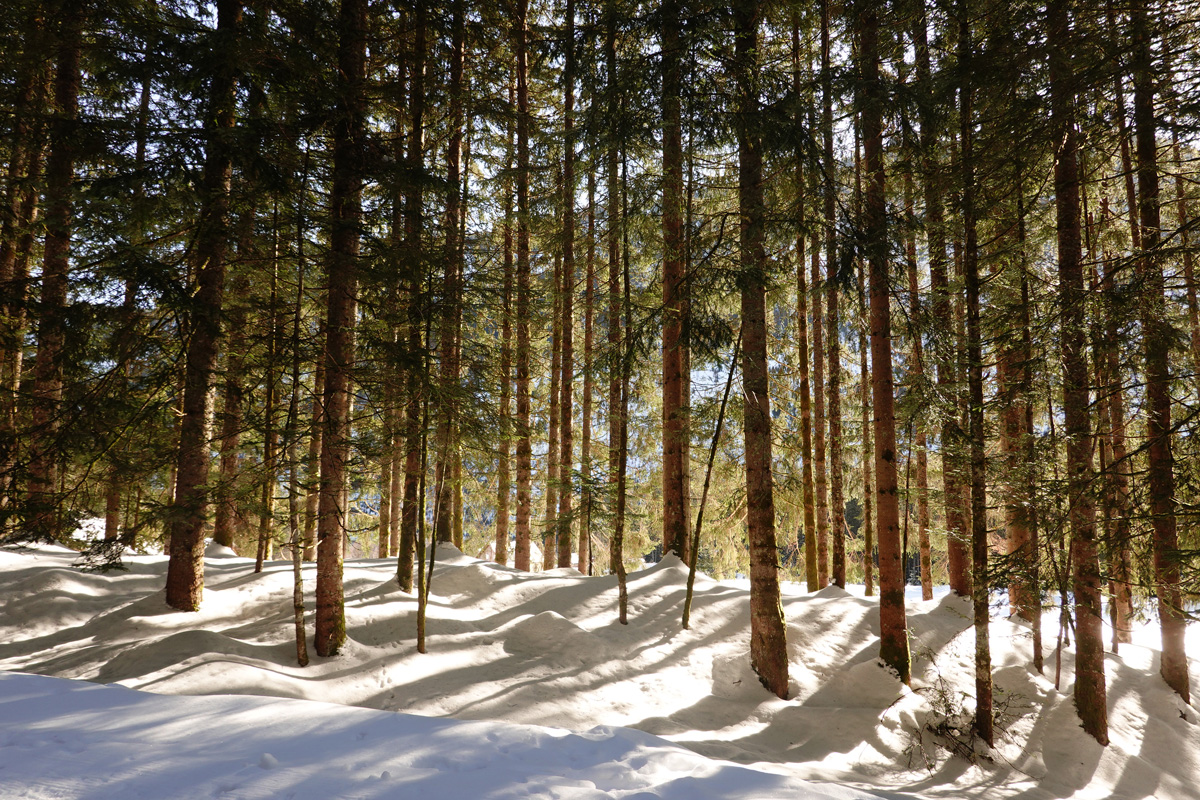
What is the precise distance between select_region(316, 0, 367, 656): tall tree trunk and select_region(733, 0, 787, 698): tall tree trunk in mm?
5042

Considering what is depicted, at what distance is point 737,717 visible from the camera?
7.25m

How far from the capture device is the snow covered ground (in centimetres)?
328

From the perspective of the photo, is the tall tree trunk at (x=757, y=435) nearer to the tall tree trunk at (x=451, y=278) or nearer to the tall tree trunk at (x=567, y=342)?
the tall tree trunk at (x=567, y=342)

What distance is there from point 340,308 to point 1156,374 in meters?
10.1

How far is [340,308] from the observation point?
7.45 metres

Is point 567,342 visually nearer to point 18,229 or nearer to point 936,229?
point 936,229

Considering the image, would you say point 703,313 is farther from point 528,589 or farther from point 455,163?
point 528,589

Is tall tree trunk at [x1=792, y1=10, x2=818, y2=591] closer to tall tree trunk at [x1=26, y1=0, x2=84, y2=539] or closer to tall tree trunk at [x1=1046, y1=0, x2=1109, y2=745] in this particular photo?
tall tree trunk at [x1=1046, y1=0, x2=1109, y2=745]

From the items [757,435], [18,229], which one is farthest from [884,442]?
[18,229]

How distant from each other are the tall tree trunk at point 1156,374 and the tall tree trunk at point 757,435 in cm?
369

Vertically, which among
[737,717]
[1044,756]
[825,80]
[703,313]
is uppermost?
[825,80]

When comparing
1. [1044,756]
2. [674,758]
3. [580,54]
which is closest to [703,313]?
[580,54]

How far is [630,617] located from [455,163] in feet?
27.3

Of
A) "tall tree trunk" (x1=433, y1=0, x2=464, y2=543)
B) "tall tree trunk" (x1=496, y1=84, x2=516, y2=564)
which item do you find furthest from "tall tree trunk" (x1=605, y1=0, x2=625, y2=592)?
"tall tree trunk" (x1=433, y1=0, x2=464, y2=543)
